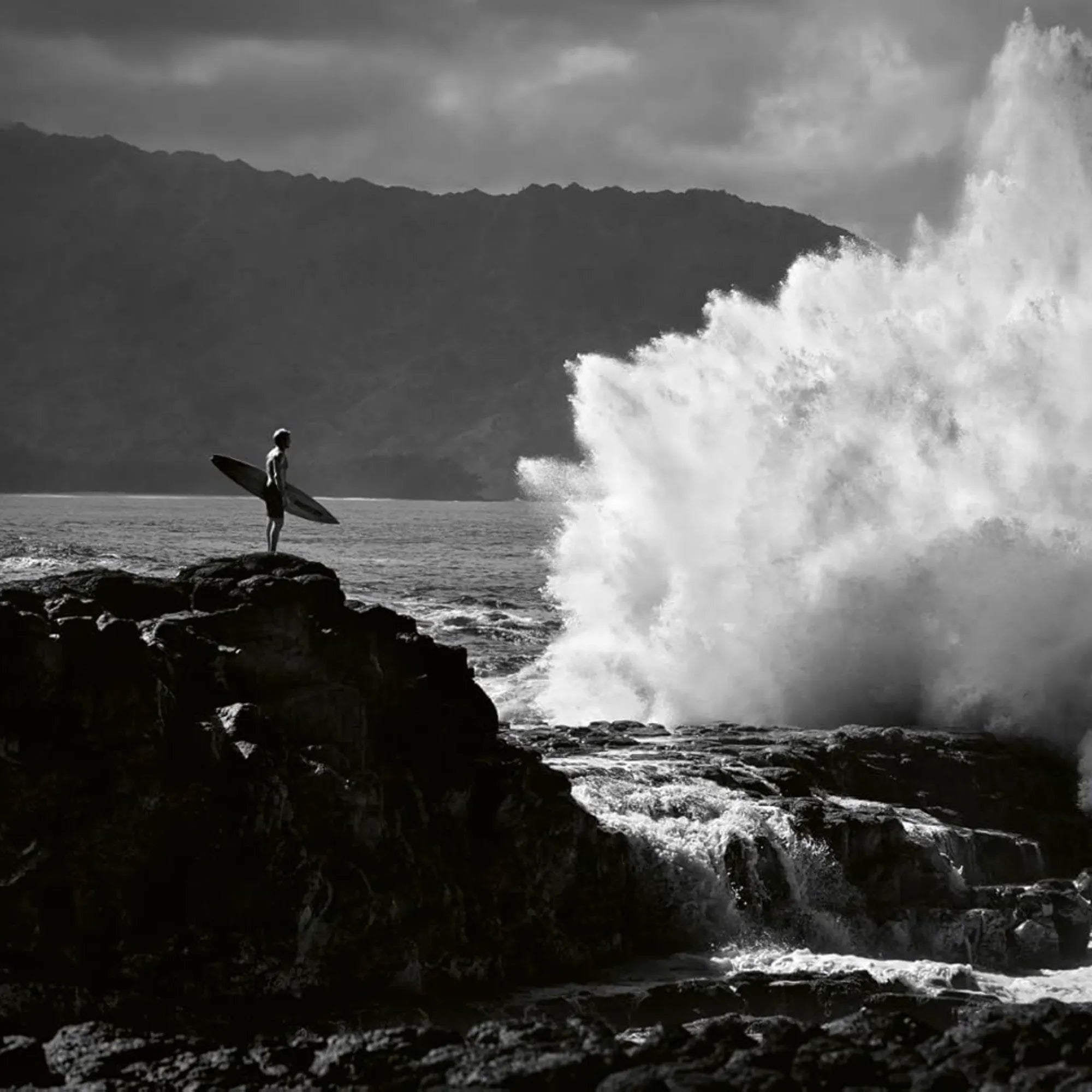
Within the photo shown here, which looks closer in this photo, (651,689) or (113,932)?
(113,932)

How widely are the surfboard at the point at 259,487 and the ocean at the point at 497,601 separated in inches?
193

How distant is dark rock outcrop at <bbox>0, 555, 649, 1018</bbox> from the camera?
18016 mm

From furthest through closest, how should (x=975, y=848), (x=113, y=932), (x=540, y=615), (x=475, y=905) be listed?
(x=540, y=615)
(x=975, y=848)
(x=475, y=905)
(x=113, y=932)

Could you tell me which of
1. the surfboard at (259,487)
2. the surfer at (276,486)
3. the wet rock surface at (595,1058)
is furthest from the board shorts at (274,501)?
the wet rock surface at (595,1058)

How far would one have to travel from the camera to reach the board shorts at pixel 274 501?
2303 centimetres

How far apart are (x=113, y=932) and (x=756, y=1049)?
23.8 feet

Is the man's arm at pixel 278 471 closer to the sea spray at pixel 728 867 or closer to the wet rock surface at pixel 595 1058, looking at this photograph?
the sea spray at pixel 728 867

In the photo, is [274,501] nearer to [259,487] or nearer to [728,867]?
[259,487]

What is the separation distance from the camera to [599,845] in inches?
875

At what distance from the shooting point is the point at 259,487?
25.0 meters

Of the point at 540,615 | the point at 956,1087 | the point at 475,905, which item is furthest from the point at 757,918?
the point at 540,615

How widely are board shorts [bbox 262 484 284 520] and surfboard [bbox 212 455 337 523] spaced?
1.09 metres

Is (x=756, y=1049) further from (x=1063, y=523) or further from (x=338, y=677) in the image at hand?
(x=1063, y=523)

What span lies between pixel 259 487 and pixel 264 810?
6845 mm
